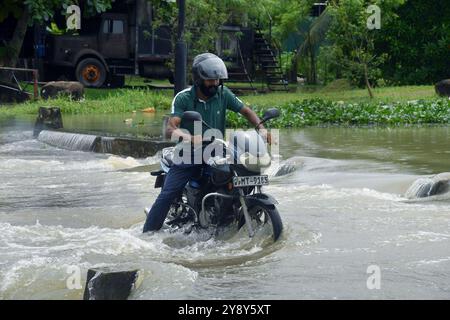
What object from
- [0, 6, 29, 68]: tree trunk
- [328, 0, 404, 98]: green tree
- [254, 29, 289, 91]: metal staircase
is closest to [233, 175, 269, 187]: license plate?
[328, 0, 404, 98]: green tree

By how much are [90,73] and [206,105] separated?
25077 millimetres

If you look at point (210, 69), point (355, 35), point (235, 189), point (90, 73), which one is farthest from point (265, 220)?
point (90, 73)

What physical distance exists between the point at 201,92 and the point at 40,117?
13163 millimetres

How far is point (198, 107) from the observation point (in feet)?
31.6

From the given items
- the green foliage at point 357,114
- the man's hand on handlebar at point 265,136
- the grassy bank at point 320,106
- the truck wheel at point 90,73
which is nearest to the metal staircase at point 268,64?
the grassy bank at point 320,106

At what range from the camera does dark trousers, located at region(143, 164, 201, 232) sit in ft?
31.5

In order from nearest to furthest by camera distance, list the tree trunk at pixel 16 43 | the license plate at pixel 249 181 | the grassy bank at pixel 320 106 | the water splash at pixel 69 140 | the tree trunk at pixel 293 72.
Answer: the license plate at pixel 249 181
the water splash at pixel 69 140
the grassy bank at pixel 320 106
the tree trunk at pixel 16 43
the tree trunk at pixel 293 72

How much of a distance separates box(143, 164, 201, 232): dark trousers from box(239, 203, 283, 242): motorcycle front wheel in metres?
0.63

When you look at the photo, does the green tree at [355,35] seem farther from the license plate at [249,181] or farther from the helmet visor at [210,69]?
the license plate at [249,181]

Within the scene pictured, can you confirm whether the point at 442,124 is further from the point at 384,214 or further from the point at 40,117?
the point at 384,214

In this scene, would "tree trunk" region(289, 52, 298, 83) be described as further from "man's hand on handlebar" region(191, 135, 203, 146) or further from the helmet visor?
"man's hand on handlebar" region(191, 135, 203, 146)

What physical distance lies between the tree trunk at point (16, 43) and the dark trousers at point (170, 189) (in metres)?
22.7

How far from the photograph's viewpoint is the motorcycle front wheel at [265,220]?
9.25 meters

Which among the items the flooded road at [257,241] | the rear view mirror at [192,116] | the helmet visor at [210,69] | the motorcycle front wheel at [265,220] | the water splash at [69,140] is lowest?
the water splash at [69,140]
